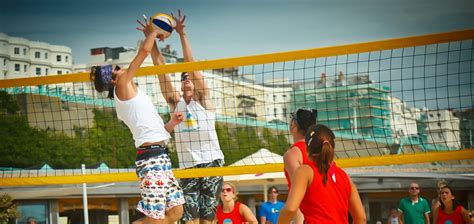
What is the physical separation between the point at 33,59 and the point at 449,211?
66.7m

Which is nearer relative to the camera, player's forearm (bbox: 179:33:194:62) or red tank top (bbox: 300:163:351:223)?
red tank top (bbox: 300:163:351:223)

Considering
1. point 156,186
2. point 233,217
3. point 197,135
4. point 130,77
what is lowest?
point 233,217

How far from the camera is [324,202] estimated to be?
4199 mm

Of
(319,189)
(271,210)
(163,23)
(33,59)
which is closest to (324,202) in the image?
(319,189)

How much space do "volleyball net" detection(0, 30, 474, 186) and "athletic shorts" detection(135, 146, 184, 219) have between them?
0.97 meters

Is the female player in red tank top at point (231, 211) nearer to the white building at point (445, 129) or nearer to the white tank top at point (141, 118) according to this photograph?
the white tank top at point (141, 118)

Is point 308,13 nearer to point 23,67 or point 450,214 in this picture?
point 23,67

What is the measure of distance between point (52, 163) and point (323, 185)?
153 ft

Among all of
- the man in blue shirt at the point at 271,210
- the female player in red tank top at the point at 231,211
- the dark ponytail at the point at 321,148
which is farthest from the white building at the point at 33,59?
the dark ponytail at the point at 321,148

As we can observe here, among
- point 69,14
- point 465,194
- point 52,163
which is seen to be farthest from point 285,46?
point 465,194

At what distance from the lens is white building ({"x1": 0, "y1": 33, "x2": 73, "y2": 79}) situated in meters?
70.8

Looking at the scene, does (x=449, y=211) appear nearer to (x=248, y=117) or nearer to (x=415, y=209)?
(x=415, y=209)

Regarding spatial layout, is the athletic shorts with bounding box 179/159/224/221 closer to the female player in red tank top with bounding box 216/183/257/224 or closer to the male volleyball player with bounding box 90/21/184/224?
the male volleyball player with bounding box 90/21/184/224

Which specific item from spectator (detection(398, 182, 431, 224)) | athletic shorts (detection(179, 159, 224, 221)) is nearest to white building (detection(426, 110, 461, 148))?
spectator (detection(398, 182, 431, 224))
